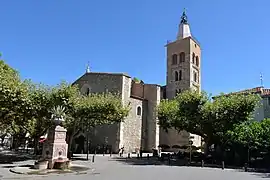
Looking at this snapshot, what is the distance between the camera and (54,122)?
2048 centimetres

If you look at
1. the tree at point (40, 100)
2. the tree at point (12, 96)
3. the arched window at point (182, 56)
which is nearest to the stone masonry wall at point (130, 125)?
the arched window at point (182, 56)

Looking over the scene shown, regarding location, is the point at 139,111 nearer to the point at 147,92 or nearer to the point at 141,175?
the point at 147,92

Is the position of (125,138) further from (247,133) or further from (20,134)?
(247,133)

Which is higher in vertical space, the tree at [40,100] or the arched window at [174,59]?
the arched window at [174,59]

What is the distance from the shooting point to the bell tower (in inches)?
2237

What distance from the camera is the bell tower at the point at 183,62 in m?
56.8

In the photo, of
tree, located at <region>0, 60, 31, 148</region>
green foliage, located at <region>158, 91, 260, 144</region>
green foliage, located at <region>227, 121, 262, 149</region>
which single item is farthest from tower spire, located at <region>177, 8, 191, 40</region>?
tree, located at <region>0, 60, 31, 148</region>

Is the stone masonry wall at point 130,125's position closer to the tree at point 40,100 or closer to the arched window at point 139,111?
the arched window at point 139,111

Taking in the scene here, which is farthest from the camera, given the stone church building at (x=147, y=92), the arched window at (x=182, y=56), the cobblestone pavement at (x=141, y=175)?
the arched window at (x=182, y=56)

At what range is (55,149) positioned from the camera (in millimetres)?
19828

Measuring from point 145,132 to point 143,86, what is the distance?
8055 millimetres

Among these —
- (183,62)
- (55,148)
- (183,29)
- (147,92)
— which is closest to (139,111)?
(147,92)

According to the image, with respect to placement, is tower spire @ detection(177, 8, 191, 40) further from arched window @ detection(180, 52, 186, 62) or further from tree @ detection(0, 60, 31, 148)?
tree @ detection(0, 60, 31, 148)

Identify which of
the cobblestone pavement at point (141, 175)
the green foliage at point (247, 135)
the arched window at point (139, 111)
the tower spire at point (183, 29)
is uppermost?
the tower spire at point (183, 29)
